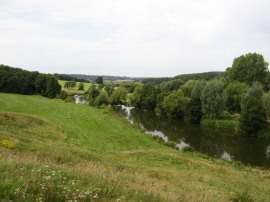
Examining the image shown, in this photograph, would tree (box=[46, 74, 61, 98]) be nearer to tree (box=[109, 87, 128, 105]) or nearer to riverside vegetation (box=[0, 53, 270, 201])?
riverside vegetation (box=[0, 53, 270, 201])

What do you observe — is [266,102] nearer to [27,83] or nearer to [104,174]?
[104,174]

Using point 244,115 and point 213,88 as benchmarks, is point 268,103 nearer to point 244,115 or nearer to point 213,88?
point 244,115

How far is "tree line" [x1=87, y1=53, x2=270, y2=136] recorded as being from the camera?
171ft

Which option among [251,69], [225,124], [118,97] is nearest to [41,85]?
[118,97]

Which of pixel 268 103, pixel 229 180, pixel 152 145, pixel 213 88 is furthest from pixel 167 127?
pixel 229 180

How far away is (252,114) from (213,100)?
407 inches

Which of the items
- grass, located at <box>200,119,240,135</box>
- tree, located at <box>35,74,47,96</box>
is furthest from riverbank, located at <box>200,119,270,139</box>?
tree, located at <box>35,74,47,96</box>

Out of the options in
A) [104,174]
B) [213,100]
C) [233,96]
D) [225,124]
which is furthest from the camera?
[233,96]

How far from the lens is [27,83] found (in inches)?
3457

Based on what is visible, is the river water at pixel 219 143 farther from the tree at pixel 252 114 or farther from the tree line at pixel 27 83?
the tree line at pixel 27 83

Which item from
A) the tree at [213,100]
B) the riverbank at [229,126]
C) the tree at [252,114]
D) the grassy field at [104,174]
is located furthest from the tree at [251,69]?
the grassy field at [104,174]

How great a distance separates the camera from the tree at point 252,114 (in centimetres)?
5140

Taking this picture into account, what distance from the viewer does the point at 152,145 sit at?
107 feet

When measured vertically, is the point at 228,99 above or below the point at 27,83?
below
